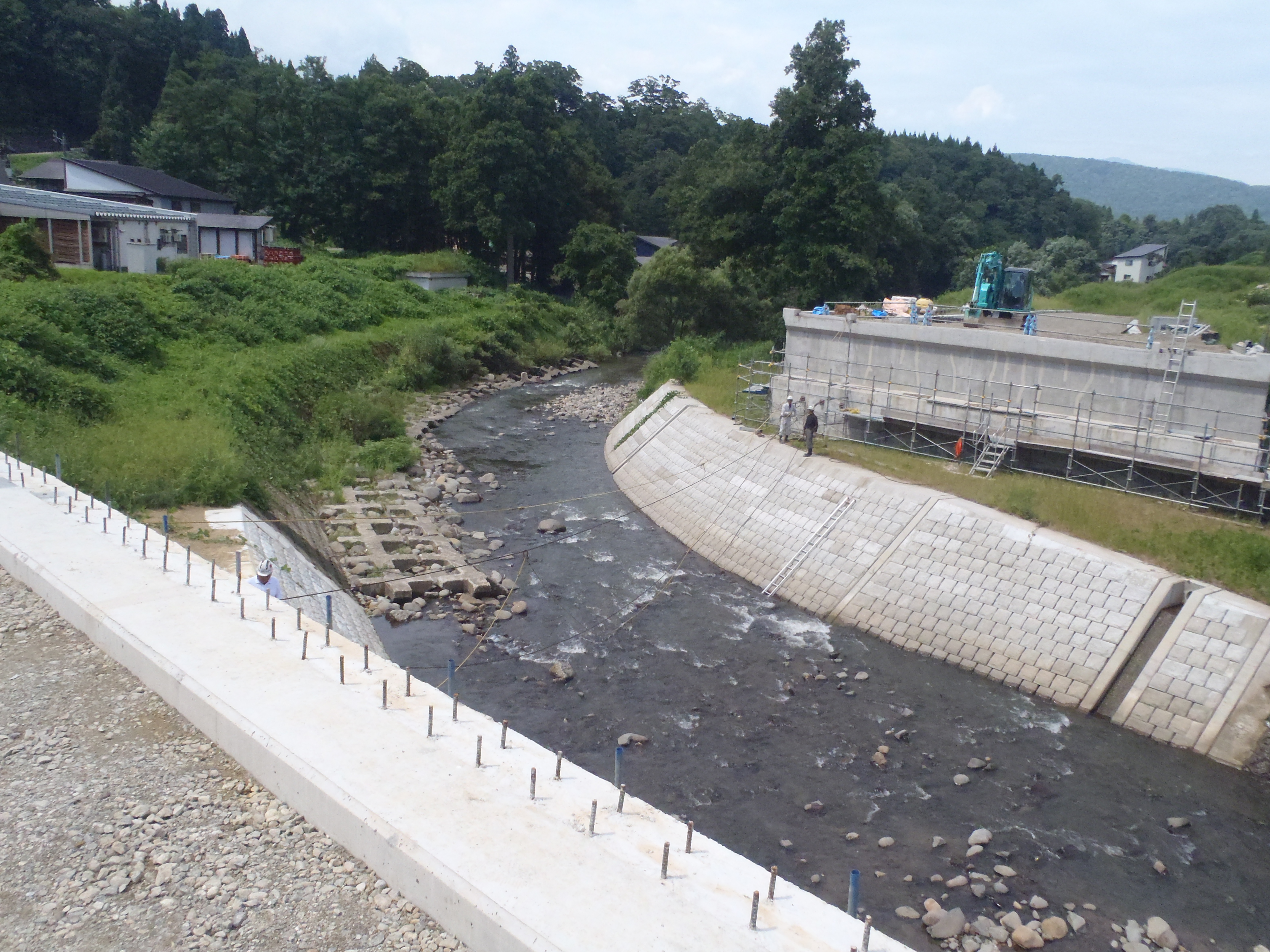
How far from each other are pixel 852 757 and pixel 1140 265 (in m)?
65.5

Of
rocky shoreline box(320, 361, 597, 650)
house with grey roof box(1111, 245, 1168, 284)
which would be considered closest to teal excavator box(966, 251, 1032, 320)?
rocky shoreline box(320, 361, 597, 650)

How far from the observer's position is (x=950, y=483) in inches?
806

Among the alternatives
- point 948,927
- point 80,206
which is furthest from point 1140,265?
point 948,927

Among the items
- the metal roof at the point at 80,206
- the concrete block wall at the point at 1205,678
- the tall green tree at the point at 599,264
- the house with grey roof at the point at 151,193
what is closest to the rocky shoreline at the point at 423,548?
the concrete block wall at the point at 1205,678

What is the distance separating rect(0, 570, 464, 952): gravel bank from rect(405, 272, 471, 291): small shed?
43117 millimetres

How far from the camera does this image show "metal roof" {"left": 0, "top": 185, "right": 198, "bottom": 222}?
3594 cm

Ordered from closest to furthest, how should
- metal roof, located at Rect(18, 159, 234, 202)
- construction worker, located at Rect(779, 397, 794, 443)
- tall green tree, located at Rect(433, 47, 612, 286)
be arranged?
construction worker, located at Rect(779, 397, 794, 443), metal roof, located at Rect(18, 159, 234, 202), tall green tree, located at Rect(433, 47, 612, 286)

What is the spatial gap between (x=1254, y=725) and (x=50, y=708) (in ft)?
51.3

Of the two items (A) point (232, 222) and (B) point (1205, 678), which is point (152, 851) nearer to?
(B) point (1205, 678)

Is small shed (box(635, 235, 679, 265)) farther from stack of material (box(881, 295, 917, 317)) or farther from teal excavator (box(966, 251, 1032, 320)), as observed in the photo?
teal excavator (box(966, 251, 1032, 320))

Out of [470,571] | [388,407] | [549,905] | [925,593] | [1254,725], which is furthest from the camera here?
[388,407]

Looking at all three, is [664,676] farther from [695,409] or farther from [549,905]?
[695,409]

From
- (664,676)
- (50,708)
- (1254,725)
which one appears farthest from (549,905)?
(1254,725)

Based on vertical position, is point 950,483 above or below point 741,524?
above
